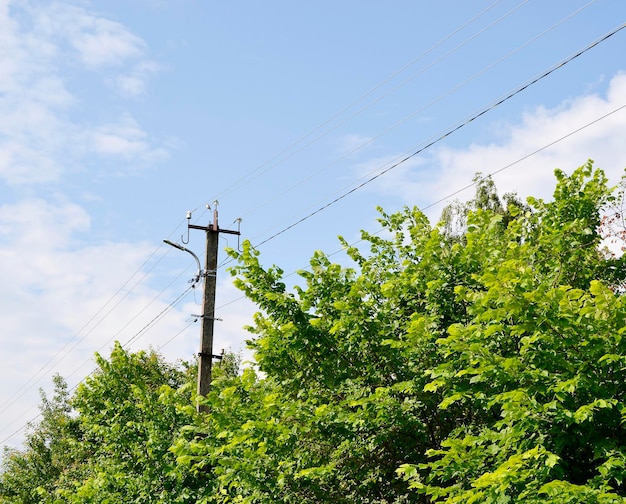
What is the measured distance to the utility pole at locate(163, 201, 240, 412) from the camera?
16.6m

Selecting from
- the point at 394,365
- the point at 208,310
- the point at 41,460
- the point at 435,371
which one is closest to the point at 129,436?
the point at 208,310

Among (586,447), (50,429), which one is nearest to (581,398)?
(586,447)

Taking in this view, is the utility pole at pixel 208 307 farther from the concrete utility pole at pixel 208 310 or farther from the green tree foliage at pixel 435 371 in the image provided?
the green tree foliage at pixel 435 371

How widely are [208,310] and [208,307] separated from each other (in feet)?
0.32

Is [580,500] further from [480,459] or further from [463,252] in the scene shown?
[463,252]

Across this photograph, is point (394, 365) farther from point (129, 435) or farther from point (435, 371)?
point (129, 435)

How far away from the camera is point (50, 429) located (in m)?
46.2

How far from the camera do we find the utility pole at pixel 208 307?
Result: 54.4 ft

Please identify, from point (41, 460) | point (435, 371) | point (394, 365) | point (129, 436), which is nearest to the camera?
point (435, 371)

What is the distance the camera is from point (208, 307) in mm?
17406

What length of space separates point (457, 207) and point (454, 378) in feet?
53.7

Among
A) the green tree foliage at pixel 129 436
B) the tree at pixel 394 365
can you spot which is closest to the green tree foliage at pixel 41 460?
the green tree foliage at pixel 129 436

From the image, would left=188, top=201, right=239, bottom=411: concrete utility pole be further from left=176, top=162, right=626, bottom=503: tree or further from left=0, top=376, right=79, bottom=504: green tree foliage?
left=0, top=376, right=79, bottom=504: green tree foliage

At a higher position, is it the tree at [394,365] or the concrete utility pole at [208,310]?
the concrete utility pole at [208,310]
